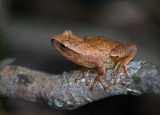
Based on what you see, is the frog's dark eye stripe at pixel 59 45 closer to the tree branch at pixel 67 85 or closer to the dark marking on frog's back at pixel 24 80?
the tree branch at pixel 67 85

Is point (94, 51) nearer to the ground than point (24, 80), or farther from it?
farther from it

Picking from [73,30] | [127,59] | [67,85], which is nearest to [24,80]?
[67,85]

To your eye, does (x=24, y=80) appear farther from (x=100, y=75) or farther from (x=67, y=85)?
(x=100, y=75)

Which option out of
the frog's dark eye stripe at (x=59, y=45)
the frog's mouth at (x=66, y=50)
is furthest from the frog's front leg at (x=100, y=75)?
the frog's dark eye stripe at (x=59, y=45)

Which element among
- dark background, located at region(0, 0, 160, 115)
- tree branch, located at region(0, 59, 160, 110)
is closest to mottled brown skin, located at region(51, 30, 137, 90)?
tree branch, located at region(0, 59, 160, 110)

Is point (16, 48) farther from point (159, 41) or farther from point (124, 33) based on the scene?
point (159, 41)

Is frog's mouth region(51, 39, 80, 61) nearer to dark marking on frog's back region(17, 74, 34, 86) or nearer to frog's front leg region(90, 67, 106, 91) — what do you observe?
frog's front leg region(90, 67, 106, 91)
